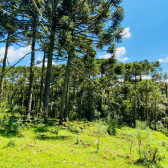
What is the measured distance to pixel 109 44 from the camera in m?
11.2

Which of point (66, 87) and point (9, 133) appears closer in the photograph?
point (9, 133)

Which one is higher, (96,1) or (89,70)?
(96,1)

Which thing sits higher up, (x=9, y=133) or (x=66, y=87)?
(x=66, y=87)

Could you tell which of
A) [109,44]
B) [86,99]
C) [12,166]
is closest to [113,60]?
[109,44]

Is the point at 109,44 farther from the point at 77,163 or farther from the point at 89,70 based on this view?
the point at 77,163

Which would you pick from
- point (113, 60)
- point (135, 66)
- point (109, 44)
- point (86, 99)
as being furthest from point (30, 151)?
point (135, 66)

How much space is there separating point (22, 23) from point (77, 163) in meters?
9.02

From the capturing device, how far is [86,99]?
24922mm

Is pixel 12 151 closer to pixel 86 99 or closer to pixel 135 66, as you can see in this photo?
pixel 86 99

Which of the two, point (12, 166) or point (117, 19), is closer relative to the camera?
point (12, 166)

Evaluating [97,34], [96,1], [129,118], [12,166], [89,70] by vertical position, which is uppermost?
[96,1]

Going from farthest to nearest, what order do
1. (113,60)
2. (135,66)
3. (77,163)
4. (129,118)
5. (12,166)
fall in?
(135,66), (129,118), (113,60), (77,163), (12,166)

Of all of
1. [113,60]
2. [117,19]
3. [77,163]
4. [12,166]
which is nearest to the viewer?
[12,166]

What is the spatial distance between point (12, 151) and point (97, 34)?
10.6 metres
